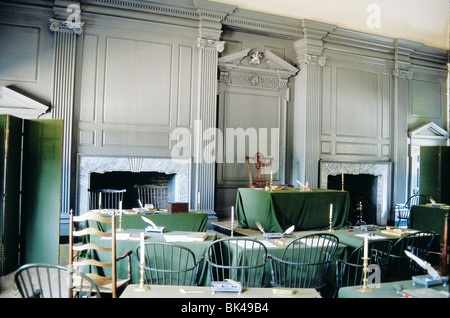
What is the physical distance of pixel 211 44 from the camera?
23.0 feet

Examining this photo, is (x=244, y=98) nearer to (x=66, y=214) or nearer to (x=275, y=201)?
(x=275, y=201)

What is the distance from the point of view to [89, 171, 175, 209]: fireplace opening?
6.80 metres

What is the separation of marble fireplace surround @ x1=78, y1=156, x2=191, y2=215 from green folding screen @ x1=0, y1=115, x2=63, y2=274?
1821mm

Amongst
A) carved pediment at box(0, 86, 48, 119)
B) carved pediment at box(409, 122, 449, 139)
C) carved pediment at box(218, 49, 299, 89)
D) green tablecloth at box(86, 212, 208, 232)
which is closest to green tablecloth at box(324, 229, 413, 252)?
green tablecloth at box(86, 212, 208, 232)

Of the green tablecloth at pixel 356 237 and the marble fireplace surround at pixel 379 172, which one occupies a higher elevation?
the marble fireplace surround at pixel 379 172

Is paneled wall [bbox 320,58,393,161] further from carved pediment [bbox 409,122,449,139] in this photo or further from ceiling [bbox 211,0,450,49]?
ceiling [bbox 211,0,450,49]

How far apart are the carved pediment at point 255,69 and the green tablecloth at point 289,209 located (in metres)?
2.53

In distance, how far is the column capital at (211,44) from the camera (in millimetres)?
6938

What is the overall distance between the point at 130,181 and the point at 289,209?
10.1 ft

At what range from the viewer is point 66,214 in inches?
237

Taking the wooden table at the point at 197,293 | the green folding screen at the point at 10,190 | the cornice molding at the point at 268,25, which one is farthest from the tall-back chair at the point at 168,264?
the cornice molding at the point at 268,25

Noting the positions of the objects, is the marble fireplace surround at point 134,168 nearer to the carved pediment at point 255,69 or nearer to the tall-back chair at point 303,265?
the carved pediment at point 255,69

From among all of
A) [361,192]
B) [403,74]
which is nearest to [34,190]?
[361,192]
